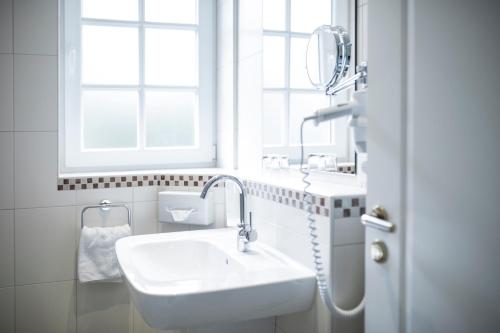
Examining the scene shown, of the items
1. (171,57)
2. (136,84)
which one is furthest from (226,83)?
(136,84)

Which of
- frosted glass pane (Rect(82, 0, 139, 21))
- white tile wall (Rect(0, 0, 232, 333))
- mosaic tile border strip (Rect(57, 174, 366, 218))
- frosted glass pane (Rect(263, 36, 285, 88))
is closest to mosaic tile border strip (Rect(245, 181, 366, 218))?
mosaic tile border strip (Rect(57, 174, 366, 218))

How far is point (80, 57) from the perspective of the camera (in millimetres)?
2361

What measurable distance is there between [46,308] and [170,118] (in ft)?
3.44

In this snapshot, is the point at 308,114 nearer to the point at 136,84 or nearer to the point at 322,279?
the point at 322,279

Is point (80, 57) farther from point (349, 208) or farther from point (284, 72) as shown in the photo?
point (349, 208)

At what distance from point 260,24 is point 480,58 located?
1.35 m

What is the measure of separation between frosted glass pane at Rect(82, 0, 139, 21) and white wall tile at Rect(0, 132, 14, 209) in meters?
0.70

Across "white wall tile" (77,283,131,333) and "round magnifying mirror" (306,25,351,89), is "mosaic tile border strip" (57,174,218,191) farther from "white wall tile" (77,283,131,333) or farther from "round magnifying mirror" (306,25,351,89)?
"round magnifying mirror" (306,25,351,89)

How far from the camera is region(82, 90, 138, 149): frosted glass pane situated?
2.40 meters

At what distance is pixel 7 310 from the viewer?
6.97 ft

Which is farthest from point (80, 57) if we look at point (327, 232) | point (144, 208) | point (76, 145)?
point (327, 232)

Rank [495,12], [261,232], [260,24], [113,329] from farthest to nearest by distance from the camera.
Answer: [113,329]
[260,24]
[261,232]
[495,12]

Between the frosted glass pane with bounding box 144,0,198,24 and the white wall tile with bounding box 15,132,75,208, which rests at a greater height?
the frosted glass pane with bounding box 144,0,198,24

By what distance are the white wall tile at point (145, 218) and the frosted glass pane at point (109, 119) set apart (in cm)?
35
